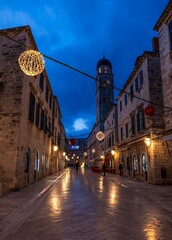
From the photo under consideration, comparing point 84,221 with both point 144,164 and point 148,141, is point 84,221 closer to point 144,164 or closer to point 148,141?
point 148,141

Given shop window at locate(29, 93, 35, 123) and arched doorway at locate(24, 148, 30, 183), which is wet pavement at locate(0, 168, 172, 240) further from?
shop window at locate(29, 93, 35, 123)

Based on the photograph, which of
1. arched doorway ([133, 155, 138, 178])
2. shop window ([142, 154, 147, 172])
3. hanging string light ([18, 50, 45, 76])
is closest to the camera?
hanging string light ([18, 50, 45, 76])

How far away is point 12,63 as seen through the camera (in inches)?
570

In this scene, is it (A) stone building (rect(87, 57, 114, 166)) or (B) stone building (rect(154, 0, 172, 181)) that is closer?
(B) stone building (rect(154, 0, 172, 181))

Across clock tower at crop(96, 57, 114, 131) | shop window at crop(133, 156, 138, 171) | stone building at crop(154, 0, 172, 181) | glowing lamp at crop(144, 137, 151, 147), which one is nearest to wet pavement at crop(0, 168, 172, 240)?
stone building at crop(154, 0, 172, 181)

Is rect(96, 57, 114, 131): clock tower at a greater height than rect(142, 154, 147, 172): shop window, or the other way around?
rect(96, 57, 114, 131): clock tower

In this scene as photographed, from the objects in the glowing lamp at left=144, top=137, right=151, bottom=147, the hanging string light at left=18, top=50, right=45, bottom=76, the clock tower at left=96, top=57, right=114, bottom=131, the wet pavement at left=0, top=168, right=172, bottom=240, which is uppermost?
the clock tower at left=96, top=57, right=114, bottom=131

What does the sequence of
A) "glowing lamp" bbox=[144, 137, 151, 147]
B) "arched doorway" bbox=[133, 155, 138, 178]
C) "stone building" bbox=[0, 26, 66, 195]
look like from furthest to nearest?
"arched doorway" bbox=[133, 155, 138, 178], "glowing lamp" bbox=[144, 137, 151, 147], "stone building" bbox=[0, 26, 66, 195]

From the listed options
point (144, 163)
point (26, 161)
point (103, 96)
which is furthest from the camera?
point (103, 96)

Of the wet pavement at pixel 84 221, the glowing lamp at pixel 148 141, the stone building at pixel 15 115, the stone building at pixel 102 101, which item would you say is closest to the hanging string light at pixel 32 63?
the wet pavement at pixel 84 221

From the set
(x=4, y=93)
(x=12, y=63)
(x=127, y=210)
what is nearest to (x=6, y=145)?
(x=4, y=93)

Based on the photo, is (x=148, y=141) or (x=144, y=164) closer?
(x=148, y=141)

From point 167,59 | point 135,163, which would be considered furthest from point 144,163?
point 167,59

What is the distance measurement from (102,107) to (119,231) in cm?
5671
